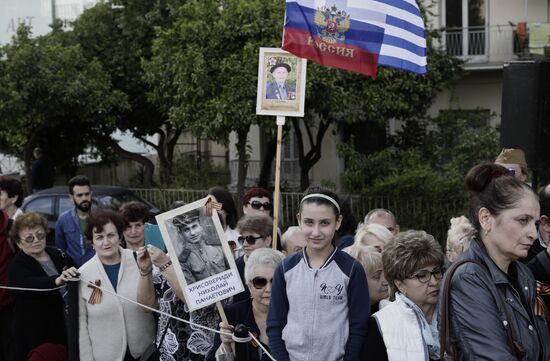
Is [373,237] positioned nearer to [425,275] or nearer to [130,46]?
[425,275]

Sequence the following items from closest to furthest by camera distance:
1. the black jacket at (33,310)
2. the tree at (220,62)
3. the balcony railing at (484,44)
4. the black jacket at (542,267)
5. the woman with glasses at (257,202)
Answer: the black jacket at (542,267)
the black jacket at (33,310)
the woman with glasses at (257,202)
the tree at (220,62)
the balcony railing at (484,44)

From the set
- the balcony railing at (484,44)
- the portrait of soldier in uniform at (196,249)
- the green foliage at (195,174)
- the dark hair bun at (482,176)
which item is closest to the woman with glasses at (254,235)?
the portrait of soldier in uniform at (196,249)

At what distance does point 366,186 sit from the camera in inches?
610

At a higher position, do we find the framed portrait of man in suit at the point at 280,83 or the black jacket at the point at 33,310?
the framed portrait of man in suit at the point at 280,83

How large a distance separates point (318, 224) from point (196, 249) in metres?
0.93

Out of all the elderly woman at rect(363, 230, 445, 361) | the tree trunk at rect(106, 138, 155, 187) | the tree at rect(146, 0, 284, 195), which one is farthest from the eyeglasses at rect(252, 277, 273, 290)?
the tree trunk at rect(106, 138, 155, 187)

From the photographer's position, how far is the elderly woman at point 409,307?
384 cm

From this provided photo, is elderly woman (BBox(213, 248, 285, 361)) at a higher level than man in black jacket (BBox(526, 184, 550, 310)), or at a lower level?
lower

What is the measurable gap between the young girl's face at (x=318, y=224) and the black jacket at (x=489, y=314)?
45.9 inches

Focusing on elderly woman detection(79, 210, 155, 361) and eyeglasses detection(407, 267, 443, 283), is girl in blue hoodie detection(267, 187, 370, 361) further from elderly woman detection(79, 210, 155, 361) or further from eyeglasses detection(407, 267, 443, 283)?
elderly woman detection(79, 210, 155, 361)

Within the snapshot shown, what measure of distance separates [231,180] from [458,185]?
30.9ft

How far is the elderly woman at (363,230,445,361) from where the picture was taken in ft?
12.6

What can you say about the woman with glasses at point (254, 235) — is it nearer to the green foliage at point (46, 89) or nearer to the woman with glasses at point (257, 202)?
the woman with glasses at point (257, 202)

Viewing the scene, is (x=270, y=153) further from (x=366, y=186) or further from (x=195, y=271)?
(x=195, y=271)
